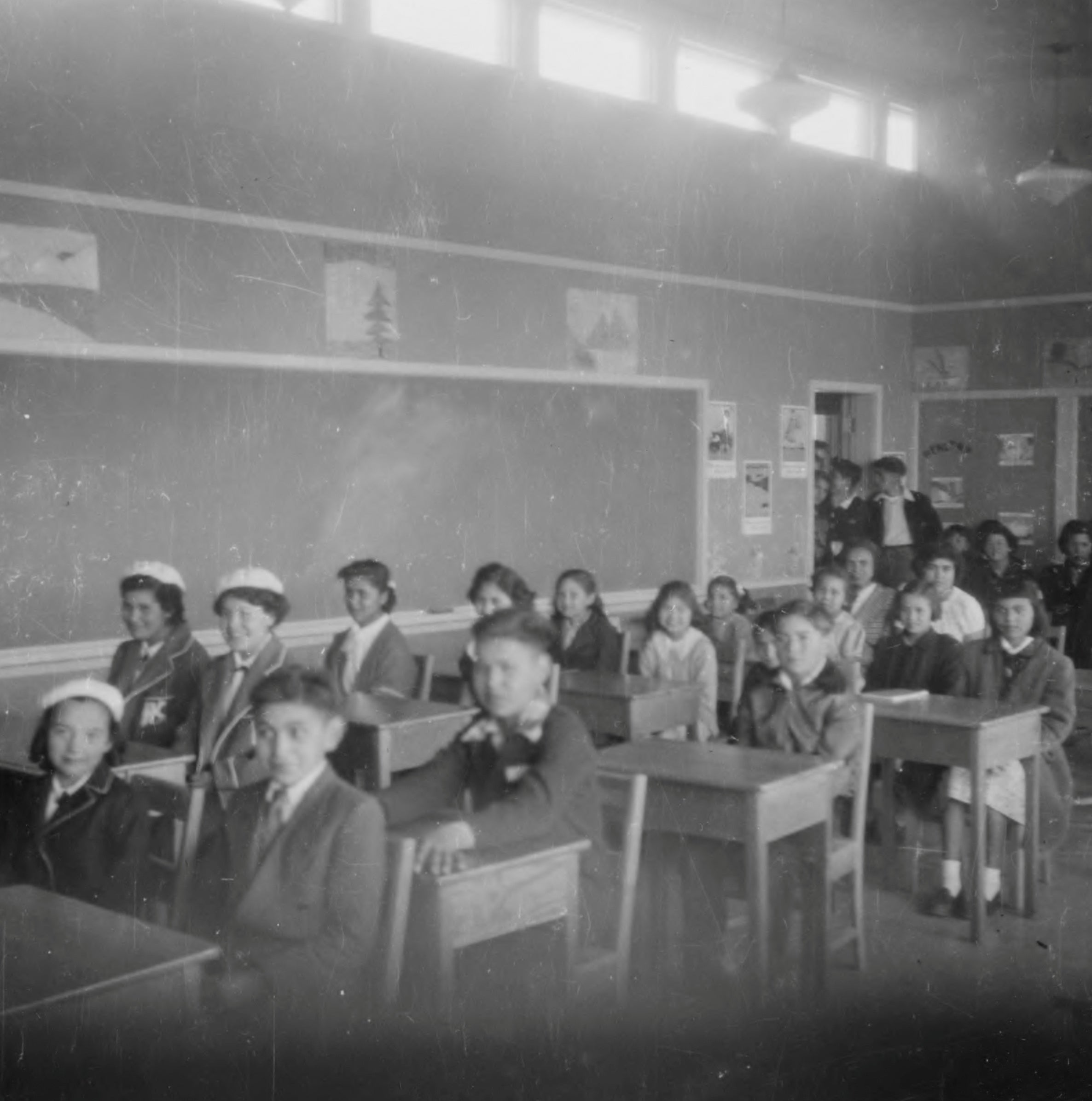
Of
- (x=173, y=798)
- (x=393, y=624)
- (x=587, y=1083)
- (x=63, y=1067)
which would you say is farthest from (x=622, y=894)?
(x=393, y=624)

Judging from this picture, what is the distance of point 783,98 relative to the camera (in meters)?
5.64

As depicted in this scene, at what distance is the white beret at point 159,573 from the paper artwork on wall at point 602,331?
2.82 metres

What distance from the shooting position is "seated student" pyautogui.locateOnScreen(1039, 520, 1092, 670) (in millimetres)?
6801

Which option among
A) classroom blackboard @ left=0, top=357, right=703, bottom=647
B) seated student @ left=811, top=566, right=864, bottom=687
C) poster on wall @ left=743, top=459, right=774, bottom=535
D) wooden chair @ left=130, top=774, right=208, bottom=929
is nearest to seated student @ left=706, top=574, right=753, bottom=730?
seated student @ left=811, top=566, right=864, bottom=687

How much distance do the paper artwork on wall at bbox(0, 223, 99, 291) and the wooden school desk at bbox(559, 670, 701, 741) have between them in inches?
90.6

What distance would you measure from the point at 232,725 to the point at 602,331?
3.81 metres

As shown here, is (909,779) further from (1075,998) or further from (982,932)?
(1075,998)

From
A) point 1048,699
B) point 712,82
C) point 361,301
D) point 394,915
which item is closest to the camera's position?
point 394,915

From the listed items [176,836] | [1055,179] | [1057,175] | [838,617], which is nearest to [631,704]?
[838,617]

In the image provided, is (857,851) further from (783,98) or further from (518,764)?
(783,98)

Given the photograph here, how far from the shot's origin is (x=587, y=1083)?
8.86ft

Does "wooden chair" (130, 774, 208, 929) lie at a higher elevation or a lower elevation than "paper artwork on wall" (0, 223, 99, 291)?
lower

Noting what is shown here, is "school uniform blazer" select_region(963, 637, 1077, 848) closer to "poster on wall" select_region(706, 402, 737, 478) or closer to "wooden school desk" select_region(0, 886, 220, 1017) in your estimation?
"wooden school desk" select_region(0, 886, 220, 1017)

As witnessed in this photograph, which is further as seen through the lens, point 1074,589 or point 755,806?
point 1074,589
